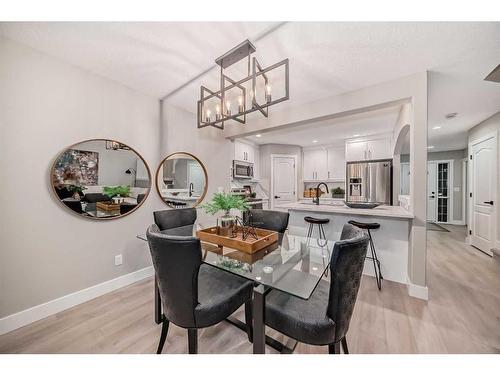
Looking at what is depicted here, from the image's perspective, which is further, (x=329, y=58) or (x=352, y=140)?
(x=352, y=140)

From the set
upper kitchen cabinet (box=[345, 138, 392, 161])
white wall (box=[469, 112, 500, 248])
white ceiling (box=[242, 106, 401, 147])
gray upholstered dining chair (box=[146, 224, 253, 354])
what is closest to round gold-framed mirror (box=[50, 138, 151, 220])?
gray upholstered dining chair (box=[146, 224, 253, 354])

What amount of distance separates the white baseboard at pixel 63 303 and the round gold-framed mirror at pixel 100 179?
0.76 metres

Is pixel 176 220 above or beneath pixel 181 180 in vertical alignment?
beneath

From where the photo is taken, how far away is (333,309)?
99cm

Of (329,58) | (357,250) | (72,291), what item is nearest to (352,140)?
(329,58)

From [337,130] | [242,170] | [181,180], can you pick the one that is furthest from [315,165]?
[181,180]

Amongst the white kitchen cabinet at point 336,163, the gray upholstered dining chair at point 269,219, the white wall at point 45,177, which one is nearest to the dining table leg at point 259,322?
the gray upholstered dining chair at point 269,219

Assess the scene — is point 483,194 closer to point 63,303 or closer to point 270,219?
point 270,219

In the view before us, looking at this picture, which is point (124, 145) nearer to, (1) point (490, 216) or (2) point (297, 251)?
(2) point (297, 251)

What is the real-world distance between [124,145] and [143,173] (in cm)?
40

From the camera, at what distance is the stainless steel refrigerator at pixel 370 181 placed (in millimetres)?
3924

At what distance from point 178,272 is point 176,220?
1.37 m

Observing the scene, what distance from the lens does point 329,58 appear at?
179cm

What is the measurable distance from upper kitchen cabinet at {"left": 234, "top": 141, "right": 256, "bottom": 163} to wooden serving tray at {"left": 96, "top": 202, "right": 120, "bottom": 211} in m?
2.80
